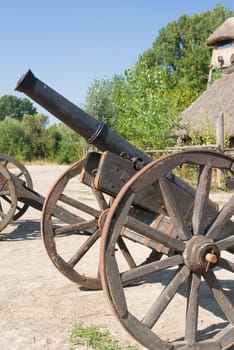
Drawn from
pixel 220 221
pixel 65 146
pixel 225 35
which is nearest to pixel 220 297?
pixel 220 221

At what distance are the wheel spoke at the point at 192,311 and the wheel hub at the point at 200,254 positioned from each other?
9 cm

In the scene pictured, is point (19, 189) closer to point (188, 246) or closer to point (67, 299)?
point (67, 299)

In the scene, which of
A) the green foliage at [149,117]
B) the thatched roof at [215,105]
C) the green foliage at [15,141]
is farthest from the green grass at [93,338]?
the green foliage at [15,141]

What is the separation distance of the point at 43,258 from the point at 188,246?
3573 mm

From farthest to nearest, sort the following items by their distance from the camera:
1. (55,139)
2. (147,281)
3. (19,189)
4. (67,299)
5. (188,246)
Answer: (55,139) → (19,189) → (147,281) → (67,299) → (188,246)

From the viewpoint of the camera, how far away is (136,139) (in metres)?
21.2

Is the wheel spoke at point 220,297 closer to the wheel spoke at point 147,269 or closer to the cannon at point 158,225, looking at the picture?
the cannon at point 158,225

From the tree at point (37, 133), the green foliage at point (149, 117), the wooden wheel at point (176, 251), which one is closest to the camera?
the wooden wheel at point (176, 251)

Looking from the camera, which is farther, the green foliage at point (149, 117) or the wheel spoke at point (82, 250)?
the green foliage at point (149, 117)

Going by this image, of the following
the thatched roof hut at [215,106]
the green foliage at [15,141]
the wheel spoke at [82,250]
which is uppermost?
the thatched roof hut at [215,106]

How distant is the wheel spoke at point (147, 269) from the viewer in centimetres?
314

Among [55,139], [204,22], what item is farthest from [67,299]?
[204,22]

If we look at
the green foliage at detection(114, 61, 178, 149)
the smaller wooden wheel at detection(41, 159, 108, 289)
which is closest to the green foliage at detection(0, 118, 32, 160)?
the green foliage at detection(114, 61, 178, 149)

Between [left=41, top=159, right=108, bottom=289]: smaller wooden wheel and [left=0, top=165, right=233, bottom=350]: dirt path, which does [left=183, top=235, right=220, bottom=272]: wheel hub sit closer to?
[left=0, top=165, right=233, bottom=350]: dirt path
